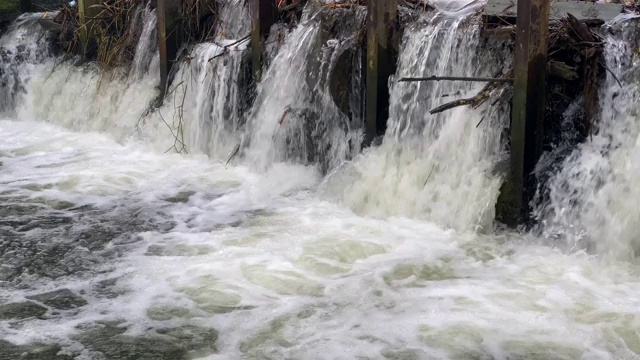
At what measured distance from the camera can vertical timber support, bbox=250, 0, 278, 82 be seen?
26.4 ft

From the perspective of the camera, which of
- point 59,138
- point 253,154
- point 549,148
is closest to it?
point 549,148

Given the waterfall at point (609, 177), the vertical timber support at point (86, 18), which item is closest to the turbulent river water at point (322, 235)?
the waterfall at point (609, 177)

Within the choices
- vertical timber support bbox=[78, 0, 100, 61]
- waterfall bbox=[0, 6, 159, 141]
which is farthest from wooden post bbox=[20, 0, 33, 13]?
vertical timber support bbox=[78, 0, 100, 61]

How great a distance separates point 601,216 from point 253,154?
144 inches

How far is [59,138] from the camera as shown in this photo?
9984 millimetres

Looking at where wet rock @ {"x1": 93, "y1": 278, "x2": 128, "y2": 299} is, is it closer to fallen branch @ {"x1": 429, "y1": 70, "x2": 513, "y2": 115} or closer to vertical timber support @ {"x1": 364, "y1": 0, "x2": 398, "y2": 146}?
fallen branch @ {"x1": 429, "y1": 70, "x2": 513, "y2": 115}

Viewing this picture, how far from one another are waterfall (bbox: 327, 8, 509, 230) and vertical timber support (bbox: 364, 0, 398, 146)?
10 centimetres

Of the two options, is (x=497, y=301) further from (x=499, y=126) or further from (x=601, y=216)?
(x=499, y=126)

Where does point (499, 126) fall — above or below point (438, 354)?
above

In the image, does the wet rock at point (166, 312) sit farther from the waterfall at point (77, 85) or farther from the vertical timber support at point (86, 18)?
the vertical timber support at point (86, 18)

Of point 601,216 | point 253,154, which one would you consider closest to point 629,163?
point 601,216

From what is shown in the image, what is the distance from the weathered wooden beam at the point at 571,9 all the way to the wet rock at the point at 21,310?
3.87 metres

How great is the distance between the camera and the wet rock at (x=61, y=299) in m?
4.70

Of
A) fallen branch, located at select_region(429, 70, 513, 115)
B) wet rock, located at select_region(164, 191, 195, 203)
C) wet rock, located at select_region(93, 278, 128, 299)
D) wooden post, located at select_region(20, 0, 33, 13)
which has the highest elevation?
wooden post, located at select_region(20, 0, 33, 13)
